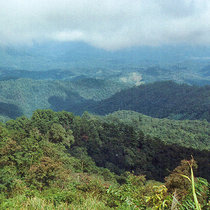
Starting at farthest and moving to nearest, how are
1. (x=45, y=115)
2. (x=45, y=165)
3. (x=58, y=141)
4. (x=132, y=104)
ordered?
1. (x=132, y=104)
2. (x=45, y=115)
3. (x=58, y=141)
4. (x=45, y=165)

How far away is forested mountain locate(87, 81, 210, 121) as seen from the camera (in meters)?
122

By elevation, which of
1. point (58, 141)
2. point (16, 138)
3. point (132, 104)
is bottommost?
point (132, 104)

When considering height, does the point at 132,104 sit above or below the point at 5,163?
below

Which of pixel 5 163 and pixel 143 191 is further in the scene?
pixel 5 163

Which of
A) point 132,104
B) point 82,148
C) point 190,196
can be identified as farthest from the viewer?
point 132,104

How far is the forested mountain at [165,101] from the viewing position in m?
122

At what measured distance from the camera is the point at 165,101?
524 feet

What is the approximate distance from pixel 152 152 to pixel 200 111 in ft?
268

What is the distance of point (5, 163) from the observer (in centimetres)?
1664

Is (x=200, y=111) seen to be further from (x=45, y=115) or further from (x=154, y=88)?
(x=45, y=115)

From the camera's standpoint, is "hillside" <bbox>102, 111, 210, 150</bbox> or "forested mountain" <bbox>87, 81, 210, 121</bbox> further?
"forested mountain" <bbox>87, 81, 210, 121</bbox>

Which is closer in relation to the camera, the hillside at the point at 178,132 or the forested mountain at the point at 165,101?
the hillside at the point at 178,132

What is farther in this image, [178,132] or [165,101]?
[165,101]

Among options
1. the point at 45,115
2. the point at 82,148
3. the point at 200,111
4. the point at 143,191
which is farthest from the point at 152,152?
the point at 200,111
